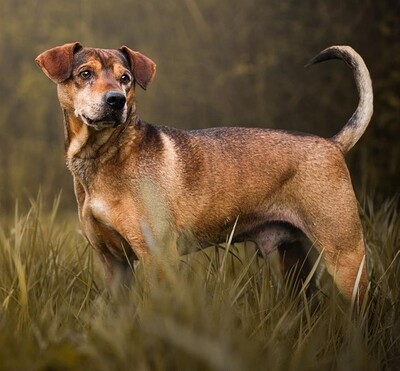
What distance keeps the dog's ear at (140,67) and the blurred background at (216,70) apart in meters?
2.21

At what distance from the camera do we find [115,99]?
162 inches

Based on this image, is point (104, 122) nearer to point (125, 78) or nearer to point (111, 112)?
point (111, 112)

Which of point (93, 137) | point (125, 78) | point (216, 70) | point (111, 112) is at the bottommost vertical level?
point (216, 70)

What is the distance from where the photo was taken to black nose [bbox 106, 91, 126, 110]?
411cm

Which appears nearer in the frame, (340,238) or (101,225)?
(101,225)

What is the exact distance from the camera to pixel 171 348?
2836 millimetres

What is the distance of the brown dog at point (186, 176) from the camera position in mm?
4297

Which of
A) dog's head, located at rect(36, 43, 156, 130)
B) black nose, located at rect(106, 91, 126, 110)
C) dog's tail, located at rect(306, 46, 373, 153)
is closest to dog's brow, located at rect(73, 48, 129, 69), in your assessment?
dog's head, located at rect(36, 43, 156, 130)

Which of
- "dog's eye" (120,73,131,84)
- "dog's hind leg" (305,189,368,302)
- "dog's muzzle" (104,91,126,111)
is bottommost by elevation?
"dog's hind leg" (305,189,368,302)

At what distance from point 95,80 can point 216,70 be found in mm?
3848

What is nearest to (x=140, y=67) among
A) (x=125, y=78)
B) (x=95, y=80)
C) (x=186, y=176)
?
(x=125, y=78)

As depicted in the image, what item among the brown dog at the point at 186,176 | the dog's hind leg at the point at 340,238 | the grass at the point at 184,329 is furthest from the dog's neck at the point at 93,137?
the dog's hind leg at the point at 340,238

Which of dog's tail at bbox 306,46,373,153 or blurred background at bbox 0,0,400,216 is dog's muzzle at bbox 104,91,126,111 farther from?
blurred background at bbox 0,0,400,216

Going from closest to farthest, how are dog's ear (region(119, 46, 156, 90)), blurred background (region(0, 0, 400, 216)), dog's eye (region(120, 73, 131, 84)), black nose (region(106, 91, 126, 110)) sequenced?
black nose (region(106, 91, 126, 110)), dog's eye (region(120, 73, 131, 84)), dog's ear (region(119, 46, 156, 90)), blurred background (region(0, 0, 400, 216))
